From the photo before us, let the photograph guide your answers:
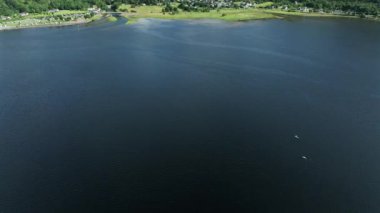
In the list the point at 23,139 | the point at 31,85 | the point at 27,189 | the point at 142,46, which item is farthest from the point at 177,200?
the point at 142,46

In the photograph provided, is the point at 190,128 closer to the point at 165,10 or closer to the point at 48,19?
the point at 48,19

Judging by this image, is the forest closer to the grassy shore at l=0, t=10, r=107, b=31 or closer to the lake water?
the grassy shore at l=0, t=10, r=107, b=31

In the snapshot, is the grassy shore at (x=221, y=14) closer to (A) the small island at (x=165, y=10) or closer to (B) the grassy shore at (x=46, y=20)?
(A) the small island at (x=165, y=10)

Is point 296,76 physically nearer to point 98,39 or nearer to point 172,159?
point 172,159

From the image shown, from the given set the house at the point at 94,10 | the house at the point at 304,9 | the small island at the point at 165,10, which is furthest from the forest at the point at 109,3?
the house at the point at 304,9

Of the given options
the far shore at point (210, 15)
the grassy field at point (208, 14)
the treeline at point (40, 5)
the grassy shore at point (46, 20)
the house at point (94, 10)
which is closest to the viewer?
the grassy shore at point (46, 20)

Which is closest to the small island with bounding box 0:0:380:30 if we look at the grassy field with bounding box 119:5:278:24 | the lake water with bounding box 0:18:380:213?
the grassy field with bounding box 119:5:278:24
